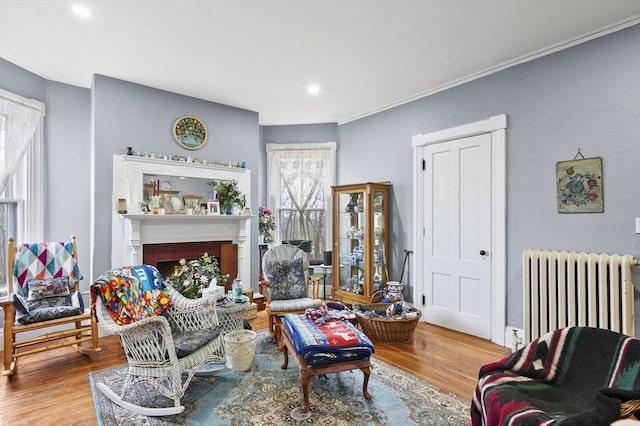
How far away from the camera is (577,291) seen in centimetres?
275

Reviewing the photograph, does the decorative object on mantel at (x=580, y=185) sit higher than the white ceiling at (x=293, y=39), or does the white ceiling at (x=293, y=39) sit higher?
the white ceiling at (x=293, y=39)

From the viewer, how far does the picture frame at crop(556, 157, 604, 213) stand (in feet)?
9.16

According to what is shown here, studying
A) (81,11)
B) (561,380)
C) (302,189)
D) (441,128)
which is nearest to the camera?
(561,380)

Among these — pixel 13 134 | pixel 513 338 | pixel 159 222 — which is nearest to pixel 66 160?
pixel 13 134

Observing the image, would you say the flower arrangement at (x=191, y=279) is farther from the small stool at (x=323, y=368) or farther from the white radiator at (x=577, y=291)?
the white radiator at (x=577, y=291)

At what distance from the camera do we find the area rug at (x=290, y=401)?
2.12 m

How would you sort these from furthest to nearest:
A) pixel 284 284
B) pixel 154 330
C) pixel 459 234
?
pixel 459 234 < pixel 284 284 < pixel 154 330

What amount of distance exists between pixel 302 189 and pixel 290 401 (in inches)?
142

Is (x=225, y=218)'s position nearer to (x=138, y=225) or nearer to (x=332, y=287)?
(x=138, y=225)

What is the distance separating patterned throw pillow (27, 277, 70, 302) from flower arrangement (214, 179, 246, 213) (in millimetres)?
1811

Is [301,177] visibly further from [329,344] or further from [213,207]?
[329,344]

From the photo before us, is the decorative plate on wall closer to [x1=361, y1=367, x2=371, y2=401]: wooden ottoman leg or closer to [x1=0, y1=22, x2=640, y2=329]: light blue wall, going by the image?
[x1=0, y1=22, x2=640, y2=329]: light blue wall

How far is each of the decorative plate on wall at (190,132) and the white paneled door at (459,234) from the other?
2831 millimetres

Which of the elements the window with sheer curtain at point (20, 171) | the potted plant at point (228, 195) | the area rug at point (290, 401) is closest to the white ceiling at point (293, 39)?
the window with sheer curtain at point (20, 171)
